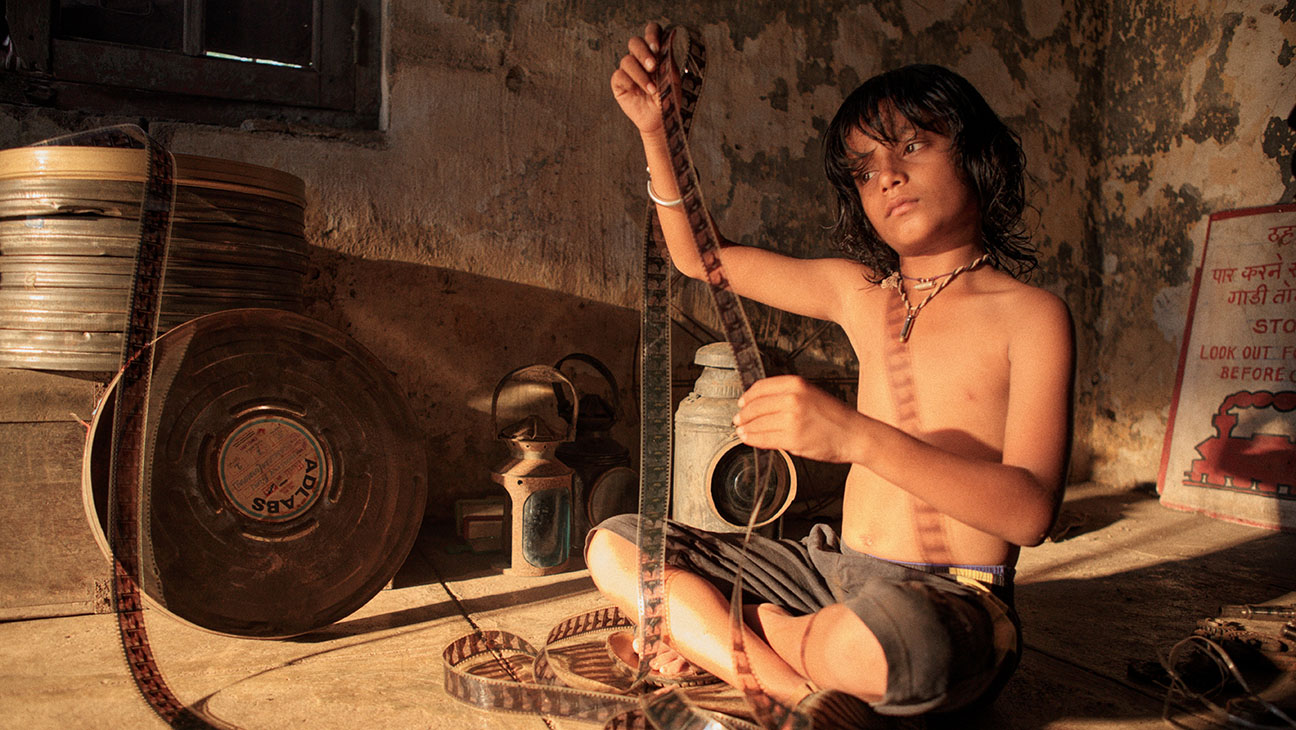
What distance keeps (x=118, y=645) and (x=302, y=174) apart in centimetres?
149

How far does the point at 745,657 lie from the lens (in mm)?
1302

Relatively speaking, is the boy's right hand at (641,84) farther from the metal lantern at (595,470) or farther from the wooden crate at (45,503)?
the wooden crate at (45,503)

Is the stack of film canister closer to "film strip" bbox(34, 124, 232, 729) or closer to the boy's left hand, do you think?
"film strip" bbox(34, 124, 232, 729)

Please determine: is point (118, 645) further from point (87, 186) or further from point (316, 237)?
point (316, 237)

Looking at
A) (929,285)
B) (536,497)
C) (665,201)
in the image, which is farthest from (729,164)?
(929,285)

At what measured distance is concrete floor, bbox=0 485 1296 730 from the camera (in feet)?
4.61

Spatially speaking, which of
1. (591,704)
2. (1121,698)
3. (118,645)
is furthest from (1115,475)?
(118,645)

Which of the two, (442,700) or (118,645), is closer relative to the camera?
(442,700)

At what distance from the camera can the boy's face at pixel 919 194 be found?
1.42m

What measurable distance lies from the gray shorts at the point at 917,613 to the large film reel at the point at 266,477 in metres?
0.79

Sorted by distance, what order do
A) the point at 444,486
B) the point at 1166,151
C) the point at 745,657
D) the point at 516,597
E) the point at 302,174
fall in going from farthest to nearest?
the point at 1166,151, the point at 444,486, the point at 302,174, the point at 516,597, the point at 745,657

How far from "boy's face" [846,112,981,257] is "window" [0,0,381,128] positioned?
6.51ft

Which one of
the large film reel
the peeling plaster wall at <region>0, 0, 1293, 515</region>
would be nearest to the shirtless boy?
the large film reel

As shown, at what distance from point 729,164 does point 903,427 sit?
2.01 m
